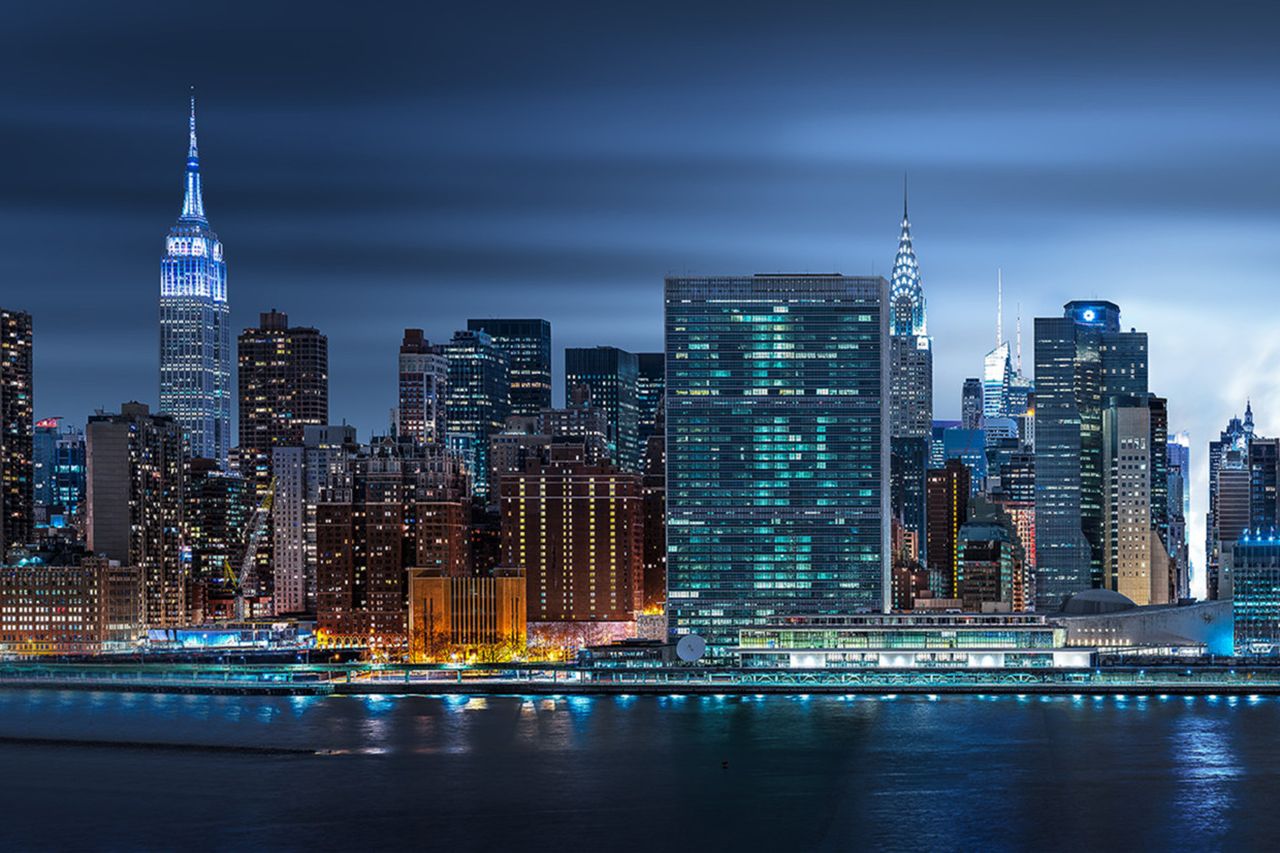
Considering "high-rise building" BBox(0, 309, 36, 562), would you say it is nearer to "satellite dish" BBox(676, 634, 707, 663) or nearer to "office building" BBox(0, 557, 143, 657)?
"office building" BBox(0, 557, 143, 657)

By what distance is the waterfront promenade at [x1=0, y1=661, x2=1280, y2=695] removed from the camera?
121562 millimetres

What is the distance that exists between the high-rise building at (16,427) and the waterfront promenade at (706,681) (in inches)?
2274

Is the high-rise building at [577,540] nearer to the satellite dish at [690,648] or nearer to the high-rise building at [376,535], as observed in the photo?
the high-rise building at [376,535]

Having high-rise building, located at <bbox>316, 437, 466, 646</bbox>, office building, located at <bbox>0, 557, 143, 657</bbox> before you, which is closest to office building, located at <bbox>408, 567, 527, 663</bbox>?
high-rise building, located at <bbox>316, 437, 466, 646</bbox>

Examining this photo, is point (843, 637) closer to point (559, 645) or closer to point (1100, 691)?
point (1100, 691)

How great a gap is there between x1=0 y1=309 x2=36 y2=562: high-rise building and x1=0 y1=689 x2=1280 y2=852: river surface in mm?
79374

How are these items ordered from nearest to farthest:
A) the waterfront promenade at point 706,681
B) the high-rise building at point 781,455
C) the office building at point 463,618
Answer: the waterfront promenade at point 706,681
the high-rise building at point 781,455
the office building at point 463,618

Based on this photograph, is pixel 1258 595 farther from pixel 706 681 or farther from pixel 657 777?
pixel 657 777

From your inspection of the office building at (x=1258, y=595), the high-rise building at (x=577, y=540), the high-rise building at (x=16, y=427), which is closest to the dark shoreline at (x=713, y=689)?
the office building at (x=1258, y=595)

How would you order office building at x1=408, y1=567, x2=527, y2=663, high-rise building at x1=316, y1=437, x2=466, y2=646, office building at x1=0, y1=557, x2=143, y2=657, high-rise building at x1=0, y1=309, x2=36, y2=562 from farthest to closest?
high-rise building at x1=0, y1=309, x2=36, y2=562 → office building at x1=0, y1=557, x2=143, y2=657 → high-rise building at x1=316, y1=437, x2=466, y2=646 → office building at x1=408, y1=567, x2=527, y2=663

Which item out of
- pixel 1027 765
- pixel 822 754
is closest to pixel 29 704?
pixel 822 754

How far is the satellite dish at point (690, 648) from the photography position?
126000 millimetres

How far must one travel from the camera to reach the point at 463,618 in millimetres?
150625

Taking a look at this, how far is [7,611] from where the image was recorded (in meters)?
166
